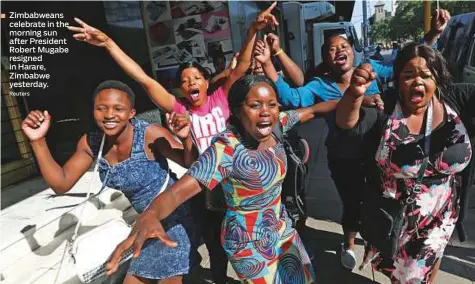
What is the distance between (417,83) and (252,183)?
3.21ft

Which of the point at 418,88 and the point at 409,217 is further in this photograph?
the point at 409,217

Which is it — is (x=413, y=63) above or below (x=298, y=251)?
above

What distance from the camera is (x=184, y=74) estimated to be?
241 cm

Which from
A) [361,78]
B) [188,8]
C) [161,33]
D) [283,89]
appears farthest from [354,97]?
[188,8]

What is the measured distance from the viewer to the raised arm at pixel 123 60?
2.16 m

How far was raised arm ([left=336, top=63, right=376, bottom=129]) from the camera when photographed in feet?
5.86

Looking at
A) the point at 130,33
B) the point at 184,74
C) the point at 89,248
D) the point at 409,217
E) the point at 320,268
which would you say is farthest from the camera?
the point at 130,33

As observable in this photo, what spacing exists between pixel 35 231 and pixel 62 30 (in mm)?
3083

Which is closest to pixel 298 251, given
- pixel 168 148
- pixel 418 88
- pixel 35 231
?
pixel 168 148

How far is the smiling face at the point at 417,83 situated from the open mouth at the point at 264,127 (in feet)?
2.54

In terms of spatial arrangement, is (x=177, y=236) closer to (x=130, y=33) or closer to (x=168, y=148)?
(x=168, y=148)

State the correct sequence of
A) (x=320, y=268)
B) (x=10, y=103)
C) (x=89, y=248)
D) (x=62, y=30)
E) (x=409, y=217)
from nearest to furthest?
(x=409, y=217) < (x=89, y=248) < (x=320, y=268) < (x=10, y=103) < (x=62, y=30)

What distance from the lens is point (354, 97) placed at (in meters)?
1.88

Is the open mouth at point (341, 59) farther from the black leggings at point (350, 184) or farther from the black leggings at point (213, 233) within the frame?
the black leggings at point (213, 233)
